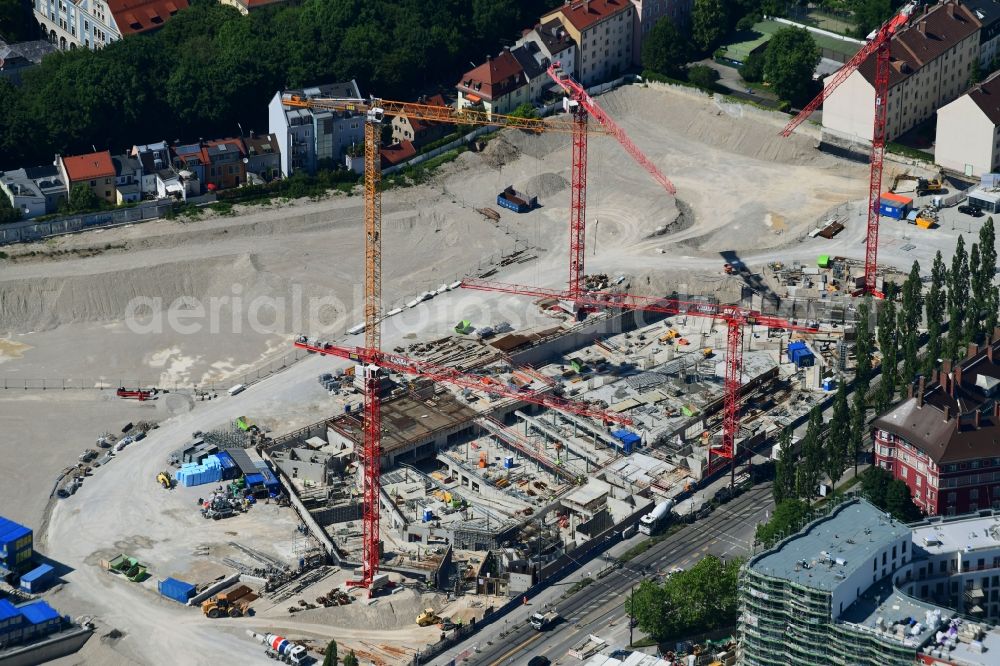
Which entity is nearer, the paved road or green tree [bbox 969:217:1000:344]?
the paved road

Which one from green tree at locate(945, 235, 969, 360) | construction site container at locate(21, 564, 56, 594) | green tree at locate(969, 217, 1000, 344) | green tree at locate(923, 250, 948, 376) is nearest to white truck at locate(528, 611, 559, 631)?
construction site container at locate(21, 564, 56, 594)

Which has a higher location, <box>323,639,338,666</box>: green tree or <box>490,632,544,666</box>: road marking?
<box>323,639,338,666</box>: green tree

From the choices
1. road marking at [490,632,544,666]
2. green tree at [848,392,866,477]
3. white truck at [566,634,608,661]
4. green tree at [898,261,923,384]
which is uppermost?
green tree at [898,261,923,384]

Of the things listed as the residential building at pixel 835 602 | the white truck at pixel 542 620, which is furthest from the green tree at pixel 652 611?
the residential building at pixel 835 602

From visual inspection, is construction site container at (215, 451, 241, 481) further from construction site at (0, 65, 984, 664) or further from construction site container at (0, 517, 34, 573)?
construction site container at (0, 517, 34, 573)

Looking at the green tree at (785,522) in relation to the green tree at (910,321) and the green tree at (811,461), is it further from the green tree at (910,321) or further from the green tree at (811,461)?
the green tree at (910,321)

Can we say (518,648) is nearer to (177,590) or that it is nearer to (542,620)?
(542,620)

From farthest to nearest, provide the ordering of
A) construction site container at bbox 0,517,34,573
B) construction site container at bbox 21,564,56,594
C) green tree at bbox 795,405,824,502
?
1. green tree at bbox 795,405,824,502
2. construction site container at bbox 0,517,34,573
3. construction site container at bbox 21,564,56,594

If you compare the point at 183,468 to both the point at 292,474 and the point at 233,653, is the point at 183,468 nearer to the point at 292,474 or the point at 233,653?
the point at 292,474

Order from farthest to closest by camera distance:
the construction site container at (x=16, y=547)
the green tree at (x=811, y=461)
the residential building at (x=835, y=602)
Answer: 1. the green tree at (x=811, y=461)
2. the construction site container at (x=16, y=547)
3. the residential building at (x=835, y=602)
